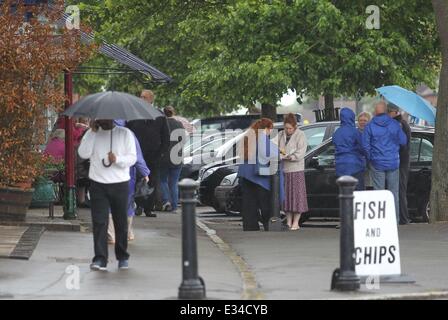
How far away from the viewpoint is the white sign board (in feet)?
38.8

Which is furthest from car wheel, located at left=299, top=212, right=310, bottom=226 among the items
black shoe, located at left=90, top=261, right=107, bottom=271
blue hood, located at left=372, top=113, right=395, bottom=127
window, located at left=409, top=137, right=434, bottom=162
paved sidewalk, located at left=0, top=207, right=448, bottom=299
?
black shoe, located at left=90, top=261, right=107, bottom=271

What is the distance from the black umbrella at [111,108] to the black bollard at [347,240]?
2584 mm

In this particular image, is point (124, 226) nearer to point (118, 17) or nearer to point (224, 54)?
point (118, 17)

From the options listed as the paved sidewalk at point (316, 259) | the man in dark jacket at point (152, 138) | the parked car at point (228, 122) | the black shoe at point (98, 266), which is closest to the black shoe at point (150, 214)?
the man in dark jacket at point (152, 138)

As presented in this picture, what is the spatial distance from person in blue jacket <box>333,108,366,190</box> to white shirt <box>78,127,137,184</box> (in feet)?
18.5

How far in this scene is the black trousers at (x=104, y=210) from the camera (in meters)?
12.9

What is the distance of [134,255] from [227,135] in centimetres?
1458

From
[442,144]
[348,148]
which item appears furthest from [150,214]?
[442,144]

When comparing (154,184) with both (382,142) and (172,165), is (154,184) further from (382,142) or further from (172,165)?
(382,142)

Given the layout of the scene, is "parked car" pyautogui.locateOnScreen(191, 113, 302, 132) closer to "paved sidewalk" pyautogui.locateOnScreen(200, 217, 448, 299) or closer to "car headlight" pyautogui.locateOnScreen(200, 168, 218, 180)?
"car headlight" pyautogui.locateOnScreen(200, 168, 218, 180)

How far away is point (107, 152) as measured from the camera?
13031 mm

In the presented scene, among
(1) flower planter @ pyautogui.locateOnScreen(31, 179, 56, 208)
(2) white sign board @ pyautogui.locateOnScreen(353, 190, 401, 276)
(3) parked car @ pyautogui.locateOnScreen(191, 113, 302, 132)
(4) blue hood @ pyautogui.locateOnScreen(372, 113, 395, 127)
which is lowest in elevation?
(2) white sign board @ pyautogui.locateOnScreen(353, 190, 401, 276)

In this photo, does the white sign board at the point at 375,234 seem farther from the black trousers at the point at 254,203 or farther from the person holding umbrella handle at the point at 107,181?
the black trousers at the point at 254,203

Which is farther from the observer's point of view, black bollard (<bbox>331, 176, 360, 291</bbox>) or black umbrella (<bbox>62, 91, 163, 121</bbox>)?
black umbrella (<bbox>62, 91, 163, 121</bbox>)
